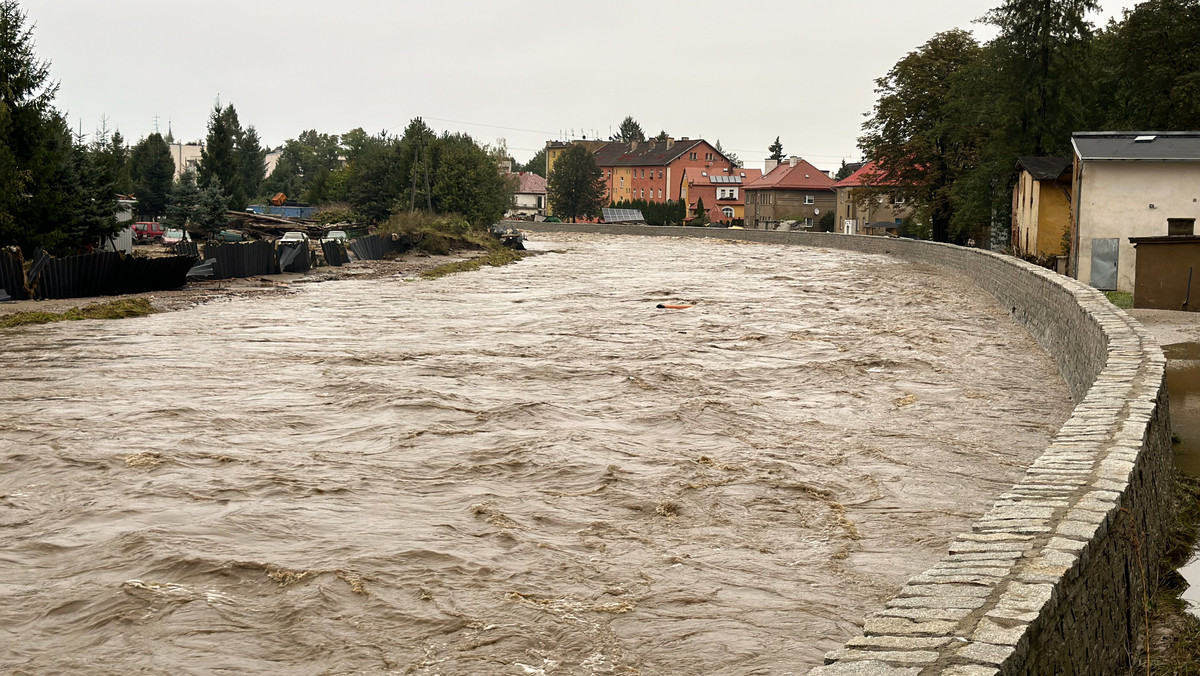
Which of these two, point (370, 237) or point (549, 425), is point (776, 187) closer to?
point (370, 237)

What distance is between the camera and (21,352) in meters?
20.4

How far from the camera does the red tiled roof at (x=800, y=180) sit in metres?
110

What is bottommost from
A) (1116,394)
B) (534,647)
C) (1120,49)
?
(534,647)

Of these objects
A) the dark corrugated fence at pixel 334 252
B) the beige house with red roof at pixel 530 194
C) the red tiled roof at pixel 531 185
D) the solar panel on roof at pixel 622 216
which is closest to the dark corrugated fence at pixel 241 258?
the dark corrugated fence at pixel 334 252

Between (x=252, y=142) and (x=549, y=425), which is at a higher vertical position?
(x=252, y=142)

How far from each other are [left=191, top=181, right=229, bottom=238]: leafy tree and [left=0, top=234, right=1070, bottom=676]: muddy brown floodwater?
37973 millimetres

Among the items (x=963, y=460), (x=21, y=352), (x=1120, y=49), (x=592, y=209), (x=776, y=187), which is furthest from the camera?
(x=592, y=209)

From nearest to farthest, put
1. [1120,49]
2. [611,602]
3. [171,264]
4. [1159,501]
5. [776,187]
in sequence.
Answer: [611,602], [1159,501], [171,264], [1120,49], [776,187]

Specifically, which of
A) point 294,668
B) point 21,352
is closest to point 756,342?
point 21,352

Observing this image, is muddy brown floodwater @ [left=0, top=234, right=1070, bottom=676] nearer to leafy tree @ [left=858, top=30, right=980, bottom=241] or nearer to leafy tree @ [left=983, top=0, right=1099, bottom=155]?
leafy tree @ [left=983, top=0, right=1099, bottom=155]

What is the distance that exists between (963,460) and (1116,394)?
9.51 ft

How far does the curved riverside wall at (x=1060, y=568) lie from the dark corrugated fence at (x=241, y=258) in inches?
1236

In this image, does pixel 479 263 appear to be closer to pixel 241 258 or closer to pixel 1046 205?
pixel 241 258

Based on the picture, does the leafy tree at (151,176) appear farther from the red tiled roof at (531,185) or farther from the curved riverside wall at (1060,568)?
the curved riverside wall at (1060,568)
